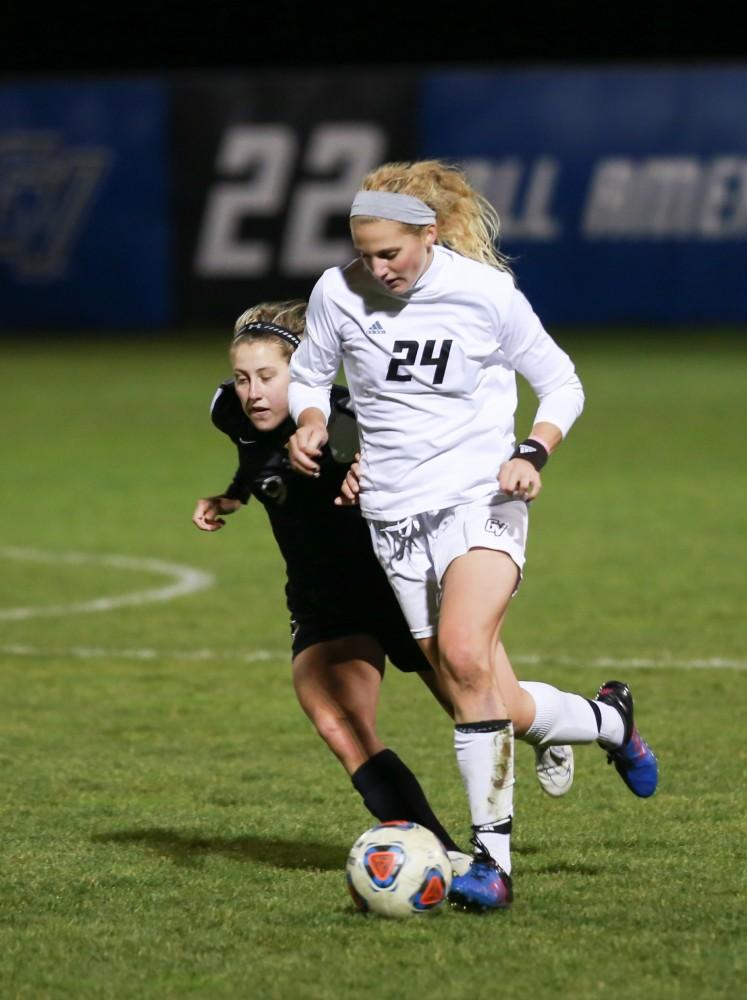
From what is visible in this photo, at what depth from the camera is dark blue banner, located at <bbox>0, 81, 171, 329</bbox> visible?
89.5 feet

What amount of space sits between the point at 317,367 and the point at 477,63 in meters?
32.6

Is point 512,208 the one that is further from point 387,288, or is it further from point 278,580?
point 387,288

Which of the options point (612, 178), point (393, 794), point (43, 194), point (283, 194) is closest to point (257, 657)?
point (393, 794)

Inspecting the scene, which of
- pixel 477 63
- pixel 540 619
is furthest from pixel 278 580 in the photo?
pixel 477 63

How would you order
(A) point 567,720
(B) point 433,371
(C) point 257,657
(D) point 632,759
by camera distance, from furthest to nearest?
(C) point 257,657, (D) point 632,759, (A) point 567,720, (B) point 433,371

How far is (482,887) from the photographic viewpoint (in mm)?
4668

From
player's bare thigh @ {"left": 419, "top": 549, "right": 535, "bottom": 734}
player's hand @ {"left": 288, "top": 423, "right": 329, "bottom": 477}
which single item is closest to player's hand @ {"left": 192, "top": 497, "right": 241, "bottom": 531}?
player's hand @ {"left": 288, "top": 423, "right": 329, "bottom": 477}

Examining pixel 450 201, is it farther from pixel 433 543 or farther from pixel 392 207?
pixel 433 543

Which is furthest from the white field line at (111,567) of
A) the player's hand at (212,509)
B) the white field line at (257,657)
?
the player's hand at (212,509)

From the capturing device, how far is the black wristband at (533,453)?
4.83 meters

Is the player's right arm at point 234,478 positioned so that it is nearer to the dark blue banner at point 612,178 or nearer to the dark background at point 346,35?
the dark blue banner at point 612,178

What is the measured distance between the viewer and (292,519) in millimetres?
5277

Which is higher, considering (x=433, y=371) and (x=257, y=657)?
(x=433, y=371)

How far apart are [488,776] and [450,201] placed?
151 cm
